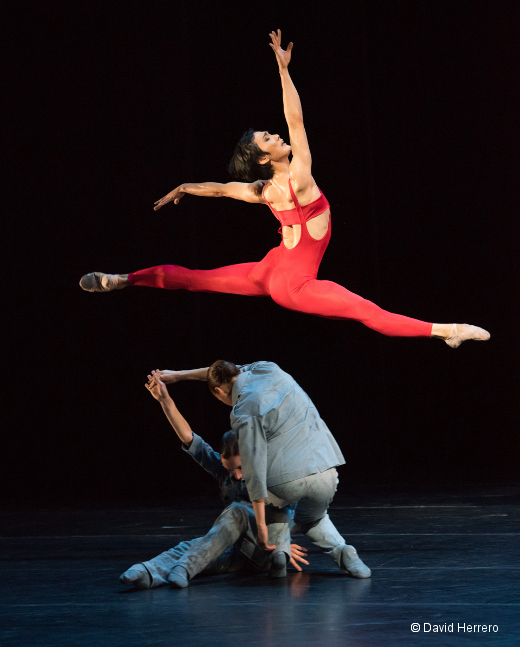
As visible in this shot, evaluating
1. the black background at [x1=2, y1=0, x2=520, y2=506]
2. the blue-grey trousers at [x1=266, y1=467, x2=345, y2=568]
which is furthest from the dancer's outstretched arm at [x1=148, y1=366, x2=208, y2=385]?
the black background at [x1=2, y1=0, x2=520, y2=506]

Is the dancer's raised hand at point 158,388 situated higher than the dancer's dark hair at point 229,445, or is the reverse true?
the dancer's raised hand at point 158,388

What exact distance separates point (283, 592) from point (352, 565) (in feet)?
1.01

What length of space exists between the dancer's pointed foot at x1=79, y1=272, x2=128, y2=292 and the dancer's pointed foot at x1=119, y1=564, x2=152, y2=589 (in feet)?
4.06

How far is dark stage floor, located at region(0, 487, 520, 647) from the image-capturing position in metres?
2.24

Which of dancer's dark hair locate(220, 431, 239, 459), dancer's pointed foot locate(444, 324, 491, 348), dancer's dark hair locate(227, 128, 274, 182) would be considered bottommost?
dancer's dark hair locate(220, 431, 239, 459)

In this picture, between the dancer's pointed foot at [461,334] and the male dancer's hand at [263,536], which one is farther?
the dancer's pointed foot at [461,334]

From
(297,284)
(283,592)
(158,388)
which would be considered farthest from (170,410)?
(283,592)

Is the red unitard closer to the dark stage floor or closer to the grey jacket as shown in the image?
the grey jacket

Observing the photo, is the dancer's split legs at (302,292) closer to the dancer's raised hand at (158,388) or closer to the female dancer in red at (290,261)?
the female dancer in red at (290,261)

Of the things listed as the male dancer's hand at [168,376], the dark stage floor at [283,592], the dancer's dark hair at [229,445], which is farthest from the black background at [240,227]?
the dancer's dark hair at [229,445]

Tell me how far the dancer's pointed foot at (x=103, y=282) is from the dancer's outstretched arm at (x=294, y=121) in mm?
891

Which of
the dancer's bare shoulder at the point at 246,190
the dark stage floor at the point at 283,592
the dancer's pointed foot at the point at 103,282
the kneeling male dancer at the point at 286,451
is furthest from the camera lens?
the dancer's pointed foot at the point at 103,282

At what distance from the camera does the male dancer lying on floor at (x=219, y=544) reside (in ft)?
9.32

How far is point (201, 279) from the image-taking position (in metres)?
3.43
